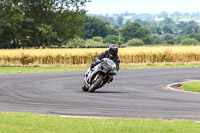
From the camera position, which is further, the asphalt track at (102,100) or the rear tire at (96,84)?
the rear tire at (96,84)

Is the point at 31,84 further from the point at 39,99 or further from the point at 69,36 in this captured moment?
the point at 69,36

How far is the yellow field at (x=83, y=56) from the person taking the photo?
37.1m

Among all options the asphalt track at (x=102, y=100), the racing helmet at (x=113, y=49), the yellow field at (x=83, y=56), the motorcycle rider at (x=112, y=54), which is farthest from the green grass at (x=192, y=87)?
the yellow field at (x=83, y=56)

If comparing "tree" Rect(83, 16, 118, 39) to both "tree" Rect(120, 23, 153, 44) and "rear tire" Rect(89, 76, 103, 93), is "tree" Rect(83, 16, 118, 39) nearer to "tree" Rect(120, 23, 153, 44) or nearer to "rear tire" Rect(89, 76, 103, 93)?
"tree" Rect(120, 23, 153, 44)

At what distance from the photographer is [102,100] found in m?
15.1

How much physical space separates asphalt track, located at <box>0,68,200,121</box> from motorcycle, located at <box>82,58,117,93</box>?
47cm

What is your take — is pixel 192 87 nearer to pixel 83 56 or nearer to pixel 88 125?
→ pixel 88 125

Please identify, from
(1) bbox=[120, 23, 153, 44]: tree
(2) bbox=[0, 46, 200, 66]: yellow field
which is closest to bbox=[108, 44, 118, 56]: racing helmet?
(2) bbox=[0, 46, 200, 66]: yellow field

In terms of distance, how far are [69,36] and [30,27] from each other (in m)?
5.65

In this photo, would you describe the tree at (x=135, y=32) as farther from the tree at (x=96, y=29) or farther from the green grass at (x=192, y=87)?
the green grass at (x=192, y=87)

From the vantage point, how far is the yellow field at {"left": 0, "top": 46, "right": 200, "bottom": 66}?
37125mm

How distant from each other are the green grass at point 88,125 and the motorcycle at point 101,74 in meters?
5.83

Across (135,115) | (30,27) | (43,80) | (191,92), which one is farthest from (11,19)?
(135,115)

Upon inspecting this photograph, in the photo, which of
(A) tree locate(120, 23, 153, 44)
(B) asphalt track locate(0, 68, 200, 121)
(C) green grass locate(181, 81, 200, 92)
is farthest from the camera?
(A) tree locate(120, 23, 153, 44)
